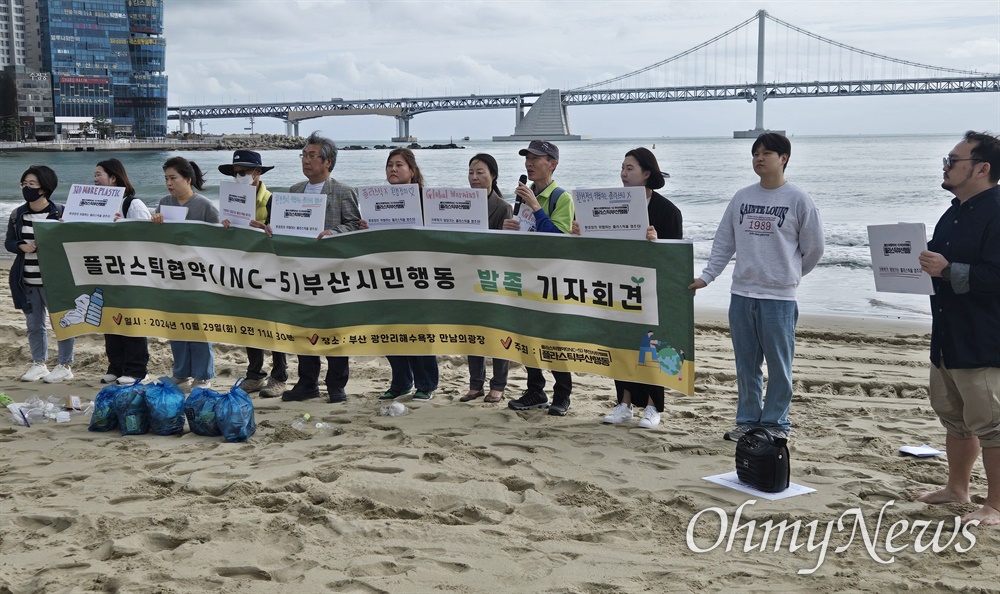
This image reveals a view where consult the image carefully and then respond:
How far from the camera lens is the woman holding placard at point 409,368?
231 inches

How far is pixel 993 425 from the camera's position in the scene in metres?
3.69

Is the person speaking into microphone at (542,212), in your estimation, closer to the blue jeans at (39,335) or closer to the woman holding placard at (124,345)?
the woman holding placard at (124,345)

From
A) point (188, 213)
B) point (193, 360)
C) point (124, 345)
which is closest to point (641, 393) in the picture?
point (193, 360)

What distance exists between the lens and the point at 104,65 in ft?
417

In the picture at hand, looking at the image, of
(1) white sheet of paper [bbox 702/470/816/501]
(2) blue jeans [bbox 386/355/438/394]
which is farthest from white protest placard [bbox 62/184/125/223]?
(1) white sheet of paper [bbox 702/470/816/501]

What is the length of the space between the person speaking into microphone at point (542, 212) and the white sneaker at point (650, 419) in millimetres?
549

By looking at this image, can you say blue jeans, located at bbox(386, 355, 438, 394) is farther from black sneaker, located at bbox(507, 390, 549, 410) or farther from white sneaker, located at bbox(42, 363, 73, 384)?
white sneaker, located at bbox(42, 363, 73, 384)

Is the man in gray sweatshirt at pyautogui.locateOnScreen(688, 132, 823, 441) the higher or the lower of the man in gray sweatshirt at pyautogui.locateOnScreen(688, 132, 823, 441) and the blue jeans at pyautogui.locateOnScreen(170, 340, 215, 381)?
the higher

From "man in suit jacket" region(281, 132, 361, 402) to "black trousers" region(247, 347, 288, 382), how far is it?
0.18m

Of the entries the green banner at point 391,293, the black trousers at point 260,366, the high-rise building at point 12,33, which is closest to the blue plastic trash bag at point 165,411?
the green banner at point 391,293

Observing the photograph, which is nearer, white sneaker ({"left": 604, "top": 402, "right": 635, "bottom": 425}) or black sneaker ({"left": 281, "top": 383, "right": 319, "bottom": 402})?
white sneaker ({"left": 604, "top": 402, "right": 635, "bottom": 425})

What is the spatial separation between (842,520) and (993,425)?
750 millimetres

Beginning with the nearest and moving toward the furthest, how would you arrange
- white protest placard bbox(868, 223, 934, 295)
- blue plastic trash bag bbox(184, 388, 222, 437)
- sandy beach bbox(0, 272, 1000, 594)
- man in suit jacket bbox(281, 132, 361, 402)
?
sandy beach bbox(0, 272, 1000, 594)
white protest placard bbox(868, 223, 934, 295)
blue plastic trash bag bbox(184, 388, 222, 437)
man in suit jacket bbox(281, 132, 361, 402)

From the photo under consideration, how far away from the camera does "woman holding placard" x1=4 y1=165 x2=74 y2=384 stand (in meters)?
6.48
